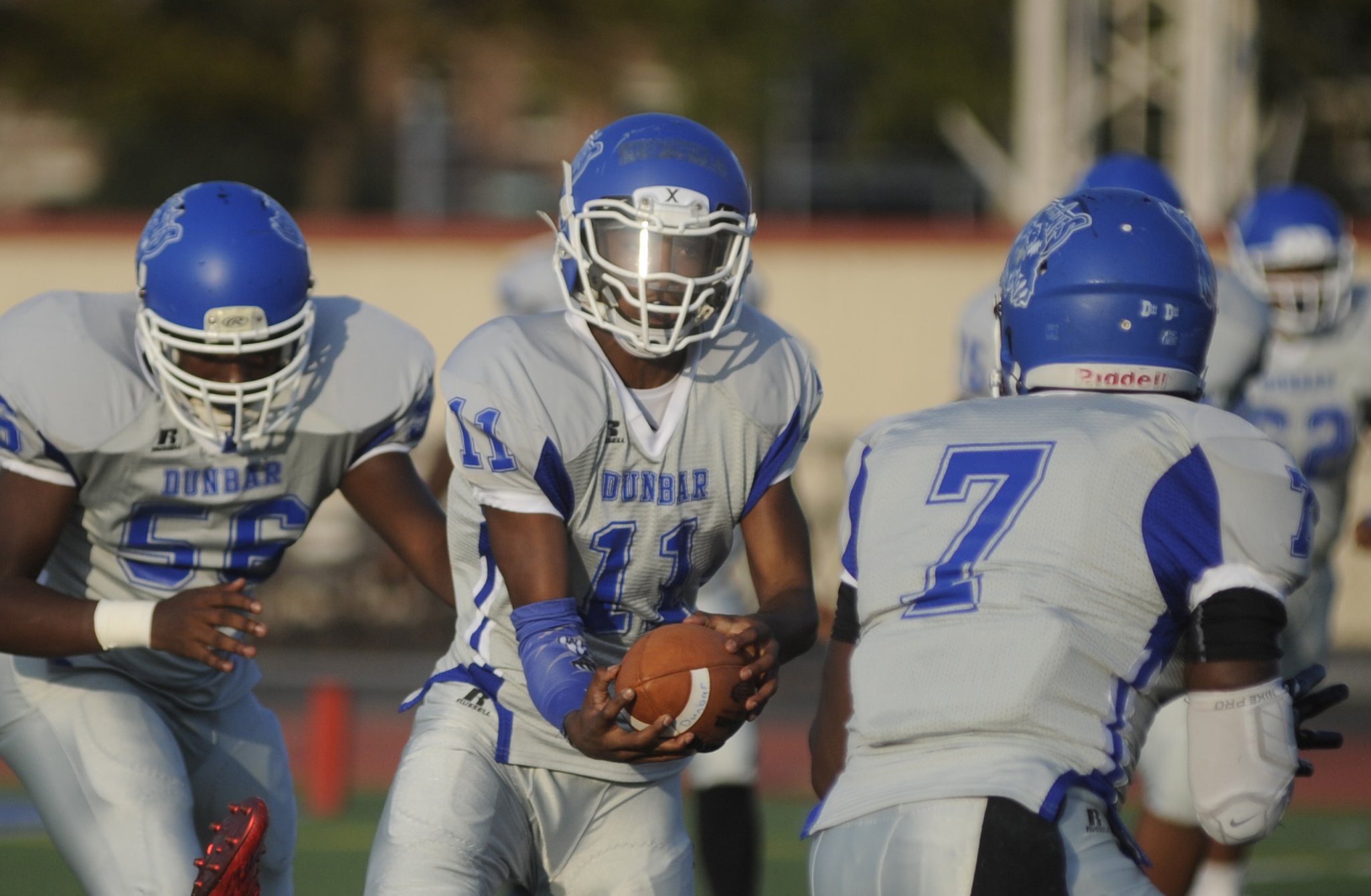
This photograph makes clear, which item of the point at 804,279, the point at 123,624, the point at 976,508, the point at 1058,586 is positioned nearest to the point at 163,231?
the point at 123,624

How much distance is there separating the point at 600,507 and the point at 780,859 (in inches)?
142

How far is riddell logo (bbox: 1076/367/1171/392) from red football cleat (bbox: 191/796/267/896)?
168 cm

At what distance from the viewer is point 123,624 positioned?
359 cm

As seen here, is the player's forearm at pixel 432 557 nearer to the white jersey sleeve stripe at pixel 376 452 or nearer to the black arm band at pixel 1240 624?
the white jersey sleeve stripe at pixel 376 452

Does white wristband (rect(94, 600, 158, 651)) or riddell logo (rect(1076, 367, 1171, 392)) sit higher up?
riddell logo (rect(1076, 367, 1171, 392))

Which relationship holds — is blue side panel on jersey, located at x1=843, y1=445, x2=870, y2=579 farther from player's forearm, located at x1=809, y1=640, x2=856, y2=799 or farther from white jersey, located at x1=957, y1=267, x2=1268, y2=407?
white jersey, located at x1=957, y1=267, x2=1268, y2=407

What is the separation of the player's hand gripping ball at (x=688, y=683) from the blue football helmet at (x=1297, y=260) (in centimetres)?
356

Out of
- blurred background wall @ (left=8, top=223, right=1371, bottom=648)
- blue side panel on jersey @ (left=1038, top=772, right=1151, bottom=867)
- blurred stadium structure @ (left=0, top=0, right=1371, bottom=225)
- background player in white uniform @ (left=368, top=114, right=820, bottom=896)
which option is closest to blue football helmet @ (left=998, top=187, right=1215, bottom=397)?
blue side panel on jersey @ (left=1038, top=772, right=1151, bottom=867)

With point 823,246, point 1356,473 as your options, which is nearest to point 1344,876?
point 1356,473

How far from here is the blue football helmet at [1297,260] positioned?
6.12 m

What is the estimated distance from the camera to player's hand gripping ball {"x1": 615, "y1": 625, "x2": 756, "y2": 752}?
3.02 meters

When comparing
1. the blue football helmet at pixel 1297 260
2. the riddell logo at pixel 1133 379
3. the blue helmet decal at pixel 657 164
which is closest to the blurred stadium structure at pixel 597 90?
the blue football helmet at pixel 1297 260

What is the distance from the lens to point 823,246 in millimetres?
12531

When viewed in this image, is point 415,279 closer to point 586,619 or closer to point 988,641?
point 586,619
